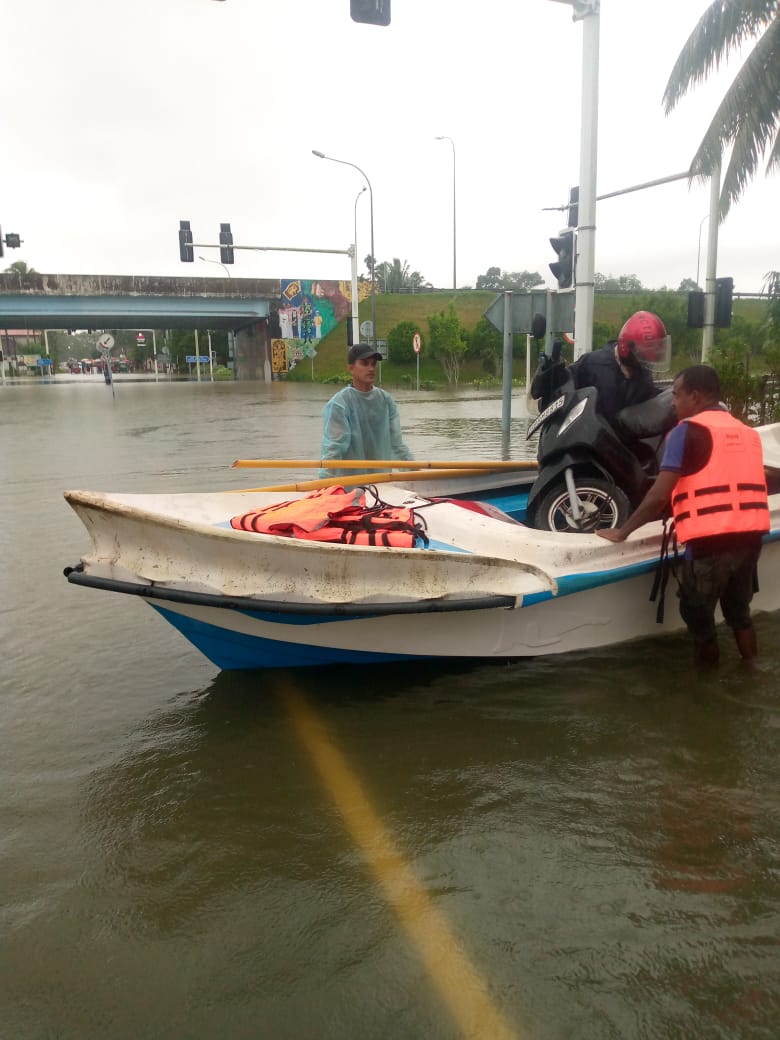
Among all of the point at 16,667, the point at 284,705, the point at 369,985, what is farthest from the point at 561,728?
the point at 16,667

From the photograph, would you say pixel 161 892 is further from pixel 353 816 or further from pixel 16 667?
pixel 16 667

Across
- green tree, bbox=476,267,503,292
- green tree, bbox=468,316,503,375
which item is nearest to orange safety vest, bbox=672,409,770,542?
green tree, bbox=468,316,503,375

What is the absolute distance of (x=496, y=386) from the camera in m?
41.6

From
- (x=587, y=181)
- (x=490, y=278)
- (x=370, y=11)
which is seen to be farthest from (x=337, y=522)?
(x=490, y=278)

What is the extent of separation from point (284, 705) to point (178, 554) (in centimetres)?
95

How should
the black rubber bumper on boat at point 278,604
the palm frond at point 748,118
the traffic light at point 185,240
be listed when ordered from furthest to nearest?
the traffic light at point 185,240 < the palm frond at point 748,118 < the black rubber bumper on boat at point 278,604

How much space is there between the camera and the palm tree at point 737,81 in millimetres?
13125

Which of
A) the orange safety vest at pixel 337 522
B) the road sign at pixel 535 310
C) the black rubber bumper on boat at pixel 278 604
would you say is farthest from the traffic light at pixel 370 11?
the black rubber bumper on boat at pixel 278 604

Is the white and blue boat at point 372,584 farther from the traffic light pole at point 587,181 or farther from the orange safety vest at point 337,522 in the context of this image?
the traffic light pole at point 587,181

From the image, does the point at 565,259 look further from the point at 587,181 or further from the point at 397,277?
the point at 397,277

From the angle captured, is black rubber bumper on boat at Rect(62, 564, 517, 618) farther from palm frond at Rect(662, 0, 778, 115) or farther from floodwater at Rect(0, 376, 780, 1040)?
palm frond at Rect(662, 0, 778, 115)

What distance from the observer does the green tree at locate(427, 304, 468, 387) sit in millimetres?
47562

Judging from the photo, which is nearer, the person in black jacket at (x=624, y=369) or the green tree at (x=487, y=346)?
the person in black jacket at (x=624, y=369)

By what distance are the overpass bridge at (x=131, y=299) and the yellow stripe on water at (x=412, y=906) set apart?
50.9 meters
